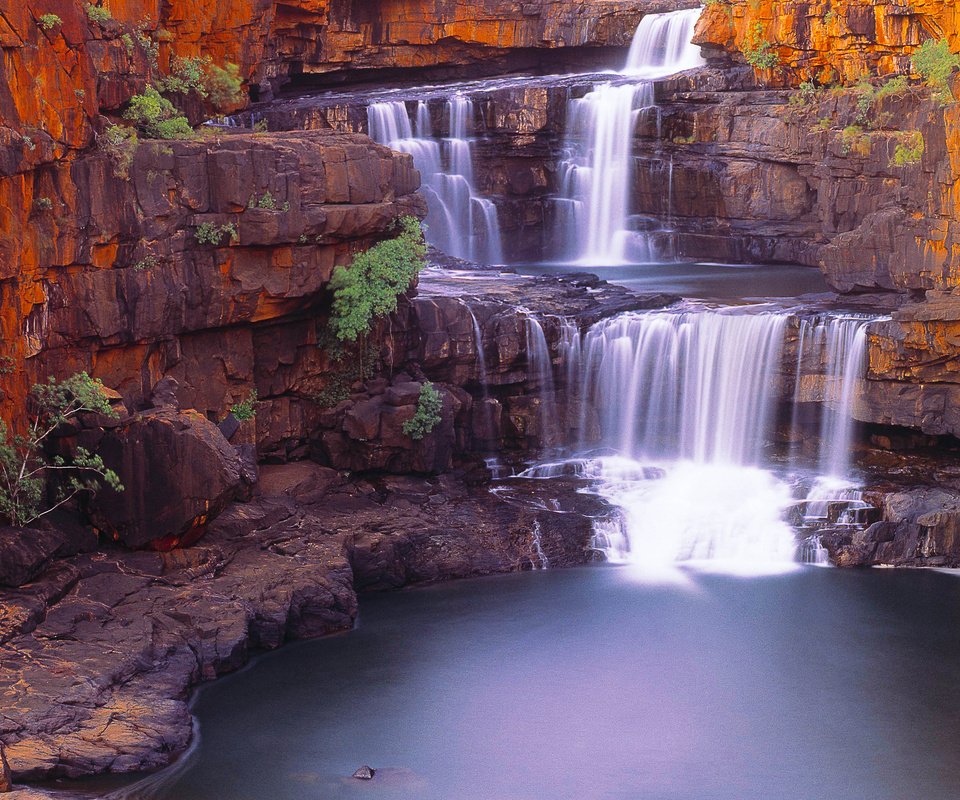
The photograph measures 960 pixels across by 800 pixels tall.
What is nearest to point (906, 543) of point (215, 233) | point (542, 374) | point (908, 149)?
point (542, 374)

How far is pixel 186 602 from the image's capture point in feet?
60.7

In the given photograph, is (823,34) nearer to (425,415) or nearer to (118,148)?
(425,415)

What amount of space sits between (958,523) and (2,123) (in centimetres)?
1545

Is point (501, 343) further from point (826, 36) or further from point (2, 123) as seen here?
point (826, 36)

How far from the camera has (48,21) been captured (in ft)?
61.7

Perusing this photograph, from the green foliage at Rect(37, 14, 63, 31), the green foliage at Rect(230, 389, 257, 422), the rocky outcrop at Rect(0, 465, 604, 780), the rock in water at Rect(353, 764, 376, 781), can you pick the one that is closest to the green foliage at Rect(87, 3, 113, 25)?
the green foliage at Rect(37, 14, 63, 31)

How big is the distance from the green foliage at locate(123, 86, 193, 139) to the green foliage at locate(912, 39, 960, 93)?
13399 mm

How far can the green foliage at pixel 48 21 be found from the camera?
738 inches

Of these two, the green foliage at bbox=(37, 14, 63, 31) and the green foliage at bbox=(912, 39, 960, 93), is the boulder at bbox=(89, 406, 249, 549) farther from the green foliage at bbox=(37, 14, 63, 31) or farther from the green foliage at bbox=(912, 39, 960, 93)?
the green foliage at bbox=(912, 39, 960, 93)

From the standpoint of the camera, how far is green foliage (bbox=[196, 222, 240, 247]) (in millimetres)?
20938

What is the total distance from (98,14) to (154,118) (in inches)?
67.6

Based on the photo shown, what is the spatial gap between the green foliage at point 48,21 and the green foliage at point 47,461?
16.1 ft

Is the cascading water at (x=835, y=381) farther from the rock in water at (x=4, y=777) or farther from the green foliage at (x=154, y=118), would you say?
the rock in water at (x=4, y=777)

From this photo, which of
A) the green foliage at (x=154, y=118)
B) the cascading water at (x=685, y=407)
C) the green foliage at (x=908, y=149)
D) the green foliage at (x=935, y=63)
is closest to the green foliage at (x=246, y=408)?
the green foliage at (x=154, y=118)
